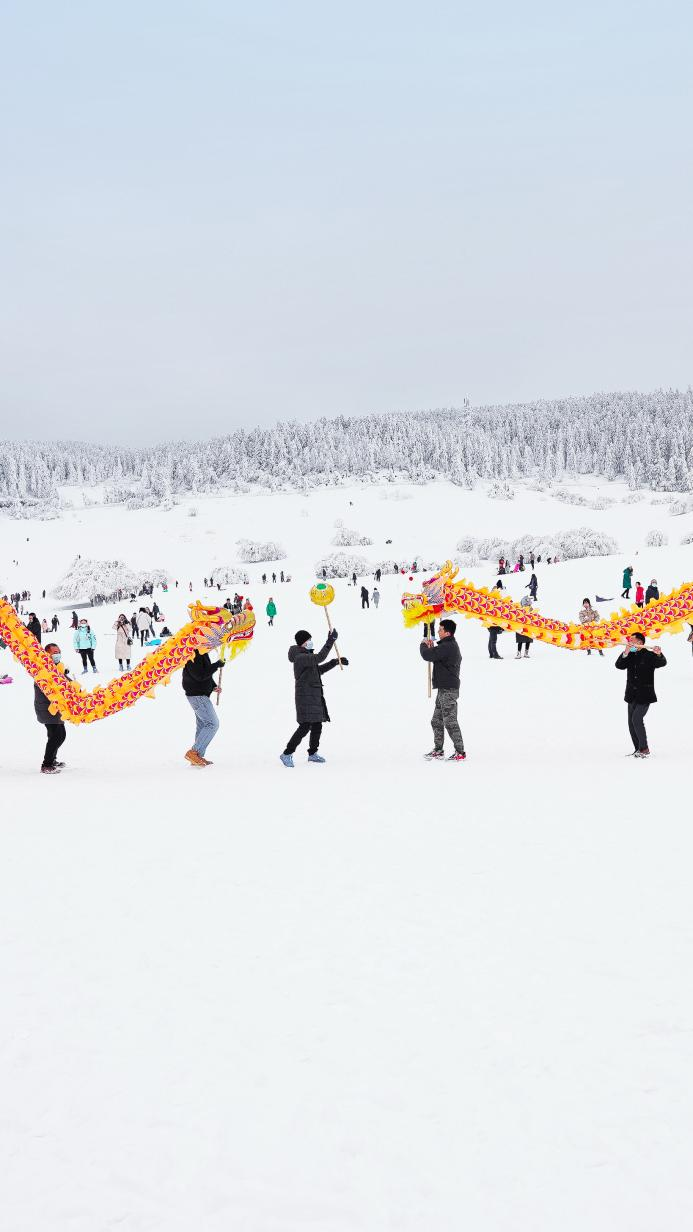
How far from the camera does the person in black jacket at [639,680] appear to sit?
35.1ft

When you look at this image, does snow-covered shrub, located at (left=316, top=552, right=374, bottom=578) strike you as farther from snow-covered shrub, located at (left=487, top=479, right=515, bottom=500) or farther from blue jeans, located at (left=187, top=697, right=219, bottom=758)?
blue jeans, located at (left=187, top=697, right=219, bottom=758)

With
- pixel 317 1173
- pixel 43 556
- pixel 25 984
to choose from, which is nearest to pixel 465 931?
pixel 317 1173

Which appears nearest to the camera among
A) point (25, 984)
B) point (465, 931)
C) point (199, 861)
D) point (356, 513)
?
point (25, 984)

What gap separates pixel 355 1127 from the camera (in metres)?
3.63

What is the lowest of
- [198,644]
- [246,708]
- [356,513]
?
[246,708]

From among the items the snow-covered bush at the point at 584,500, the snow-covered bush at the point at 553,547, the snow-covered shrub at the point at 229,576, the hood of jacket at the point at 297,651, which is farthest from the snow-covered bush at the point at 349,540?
the hood of jacket at the point at 297,651

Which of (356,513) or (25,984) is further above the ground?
(356,513)

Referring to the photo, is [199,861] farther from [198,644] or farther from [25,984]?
[198,644]

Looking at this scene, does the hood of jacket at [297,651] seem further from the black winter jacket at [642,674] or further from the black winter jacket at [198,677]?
the black winter jacket at [642,674]

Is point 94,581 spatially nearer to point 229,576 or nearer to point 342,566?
point 229,576

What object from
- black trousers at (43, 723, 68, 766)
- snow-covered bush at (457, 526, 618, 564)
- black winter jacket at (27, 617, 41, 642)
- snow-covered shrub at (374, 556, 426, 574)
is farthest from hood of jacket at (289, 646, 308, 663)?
snow-covered bush at (457, 526, 618, 564)

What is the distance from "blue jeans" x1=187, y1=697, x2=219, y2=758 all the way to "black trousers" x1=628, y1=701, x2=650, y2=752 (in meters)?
5.26

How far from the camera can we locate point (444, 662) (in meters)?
10.7

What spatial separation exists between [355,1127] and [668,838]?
451 cm
